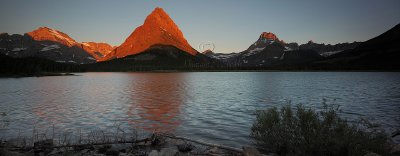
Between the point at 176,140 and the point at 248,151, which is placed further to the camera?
the point at 176,140

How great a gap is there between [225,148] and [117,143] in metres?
7.67

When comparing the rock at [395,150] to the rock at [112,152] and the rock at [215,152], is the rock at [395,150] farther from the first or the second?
the rock at [112,152]

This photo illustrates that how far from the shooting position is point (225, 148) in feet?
58.6

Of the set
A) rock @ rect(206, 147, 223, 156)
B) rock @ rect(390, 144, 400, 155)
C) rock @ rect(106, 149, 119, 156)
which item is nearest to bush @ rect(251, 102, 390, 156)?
rock @ rect(390, 144, 400, 155)

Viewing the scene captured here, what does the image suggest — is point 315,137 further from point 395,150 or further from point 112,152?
point 112,152

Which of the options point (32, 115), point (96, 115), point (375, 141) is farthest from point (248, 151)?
point (32, 115)

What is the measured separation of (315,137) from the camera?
52.4 ft

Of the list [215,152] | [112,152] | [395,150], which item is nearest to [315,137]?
[395,150]

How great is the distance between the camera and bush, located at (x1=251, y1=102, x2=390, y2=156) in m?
14.3

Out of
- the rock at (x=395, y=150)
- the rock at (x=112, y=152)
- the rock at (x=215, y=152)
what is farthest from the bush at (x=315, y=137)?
the rock at (x=112, y=152)

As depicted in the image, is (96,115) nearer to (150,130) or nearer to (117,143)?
(150,130)

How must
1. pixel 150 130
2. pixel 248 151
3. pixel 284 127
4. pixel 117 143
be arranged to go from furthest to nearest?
pixel 150 130 < pixel 117 143 < pixel 284 127 < pixel 248 151

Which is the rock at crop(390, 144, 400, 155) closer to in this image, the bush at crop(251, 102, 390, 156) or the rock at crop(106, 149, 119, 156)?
the bush at crop(251, 102, 390, 156)

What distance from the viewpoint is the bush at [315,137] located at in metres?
14.3
